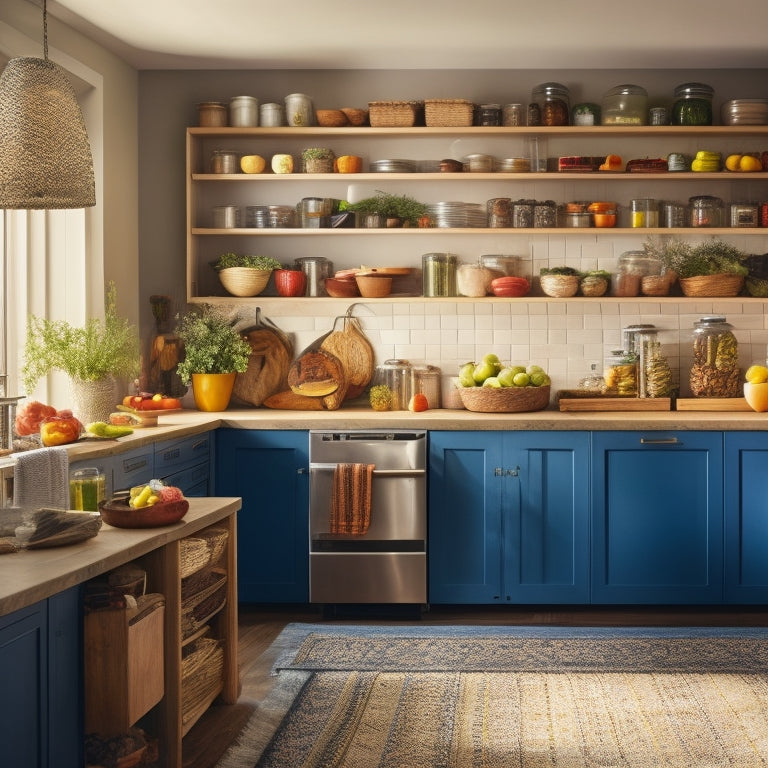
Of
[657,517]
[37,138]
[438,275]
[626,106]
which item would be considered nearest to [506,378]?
[438,275]

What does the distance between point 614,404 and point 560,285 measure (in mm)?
707

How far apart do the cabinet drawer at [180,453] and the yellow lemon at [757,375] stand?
2.84 metres

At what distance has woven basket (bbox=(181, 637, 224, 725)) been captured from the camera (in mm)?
3291

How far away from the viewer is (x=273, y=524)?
200 inches

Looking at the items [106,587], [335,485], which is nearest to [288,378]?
[335,485]

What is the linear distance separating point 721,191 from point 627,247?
611mm

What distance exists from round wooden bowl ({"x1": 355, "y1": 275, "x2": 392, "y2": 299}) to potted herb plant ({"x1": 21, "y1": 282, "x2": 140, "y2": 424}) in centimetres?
138

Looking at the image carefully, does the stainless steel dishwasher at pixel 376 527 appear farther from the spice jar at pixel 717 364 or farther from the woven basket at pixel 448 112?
the woven basket at pixel 448 112

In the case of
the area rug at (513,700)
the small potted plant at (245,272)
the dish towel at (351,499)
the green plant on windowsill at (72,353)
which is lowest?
the area rug at (513,700)

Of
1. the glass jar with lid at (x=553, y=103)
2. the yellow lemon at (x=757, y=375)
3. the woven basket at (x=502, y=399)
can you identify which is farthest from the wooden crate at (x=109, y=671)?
the glass jar with lid at (x=553, y=103)

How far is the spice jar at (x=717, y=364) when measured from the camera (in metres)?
5.46

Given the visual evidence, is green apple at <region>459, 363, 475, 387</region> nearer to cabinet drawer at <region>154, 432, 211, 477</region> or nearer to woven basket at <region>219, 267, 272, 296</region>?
woven basket at <region>219, 267, 272, 296</region>

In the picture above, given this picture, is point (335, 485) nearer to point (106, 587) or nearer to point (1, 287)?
point (1, 287)

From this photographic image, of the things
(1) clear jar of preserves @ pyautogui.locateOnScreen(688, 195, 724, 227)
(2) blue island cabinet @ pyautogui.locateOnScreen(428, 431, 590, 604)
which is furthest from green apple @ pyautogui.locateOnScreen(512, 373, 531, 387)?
(1) clear jar of preserves @ pyautogui.locateOnScreen(688, 195, 724, 227)
